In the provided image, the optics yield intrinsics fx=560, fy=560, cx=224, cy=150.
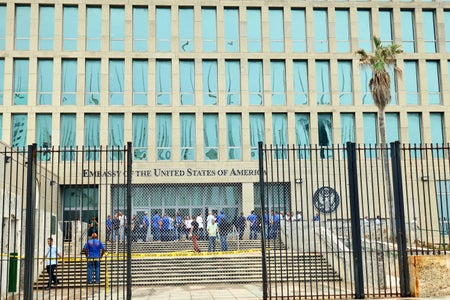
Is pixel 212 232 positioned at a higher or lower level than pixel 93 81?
lower

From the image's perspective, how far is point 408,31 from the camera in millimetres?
35219

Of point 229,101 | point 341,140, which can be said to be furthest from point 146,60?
point 341,140

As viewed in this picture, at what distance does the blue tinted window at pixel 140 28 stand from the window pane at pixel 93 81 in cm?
253

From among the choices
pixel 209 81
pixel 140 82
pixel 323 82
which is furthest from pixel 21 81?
pixel 323 82

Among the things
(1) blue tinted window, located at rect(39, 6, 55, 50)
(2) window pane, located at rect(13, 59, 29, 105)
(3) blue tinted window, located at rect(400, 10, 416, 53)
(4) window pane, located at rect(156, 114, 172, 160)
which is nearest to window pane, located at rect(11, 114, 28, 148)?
(2) window pane, located at rect(13, 59, 29, 105)

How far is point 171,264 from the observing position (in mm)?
20266

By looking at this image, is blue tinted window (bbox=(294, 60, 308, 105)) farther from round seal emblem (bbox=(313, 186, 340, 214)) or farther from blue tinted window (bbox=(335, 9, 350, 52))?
round seal emblem (bbox=(313, 186, 340, 214))

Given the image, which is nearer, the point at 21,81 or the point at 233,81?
the point at 21,81

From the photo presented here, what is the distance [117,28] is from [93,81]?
360 cm

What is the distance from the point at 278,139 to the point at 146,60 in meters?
9.17

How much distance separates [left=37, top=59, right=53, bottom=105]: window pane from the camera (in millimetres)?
32375

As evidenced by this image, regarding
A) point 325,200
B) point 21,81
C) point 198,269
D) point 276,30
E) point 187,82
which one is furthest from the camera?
point 276,30

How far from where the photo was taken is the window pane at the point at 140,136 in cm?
3234

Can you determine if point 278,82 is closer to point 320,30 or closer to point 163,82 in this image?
point 320,30
